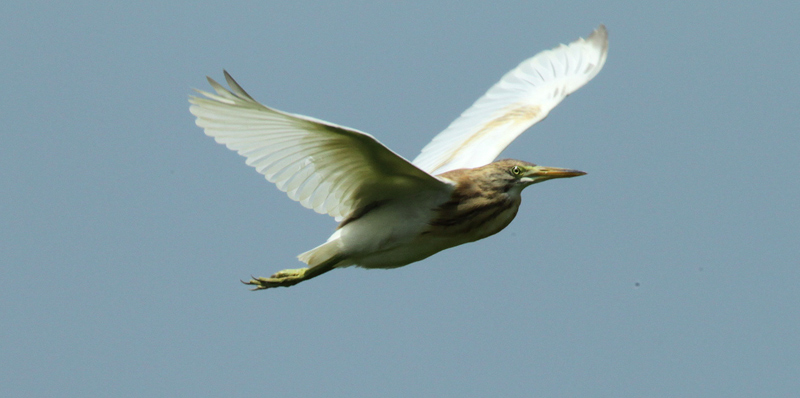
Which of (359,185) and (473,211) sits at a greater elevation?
(359,185)

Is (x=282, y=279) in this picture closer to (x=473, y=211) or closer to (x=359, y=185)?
(x=359, y=185)

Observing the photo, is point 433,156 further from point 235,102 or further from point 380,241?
point 235,102

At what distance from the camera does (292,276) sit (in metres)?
7.71

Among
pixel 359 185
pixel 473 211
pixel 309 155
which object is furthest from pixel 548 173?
pixel 309 155

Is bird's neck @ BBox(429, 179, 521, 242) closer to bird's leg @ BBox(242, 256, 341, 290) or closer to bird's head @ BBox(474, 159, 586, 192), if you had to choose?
bird's head @ BBox(474, 159, 586, 192)

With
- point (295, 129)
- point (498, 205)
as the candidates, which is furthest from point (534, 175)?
point (295, 129)

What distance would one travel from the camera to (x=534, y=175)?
7801 millimetres

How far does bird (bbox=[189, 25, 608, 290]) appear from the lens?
6699 millimetres

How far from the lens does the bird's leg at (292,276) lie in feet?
25.1

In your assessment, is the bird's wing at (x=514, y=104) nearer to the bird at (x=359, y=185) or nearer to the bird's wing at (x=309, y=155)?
the bird at (x=359, y=185)

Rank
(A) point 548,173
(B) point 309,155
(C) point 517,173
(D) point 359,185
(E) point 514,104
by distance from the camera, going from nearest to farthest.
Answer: (B) point 309,155
(D) point 359,185
(C) point 517,173
(A) point 548,173
(E) point 514,104

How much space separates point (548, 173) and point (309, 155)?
83.2 inches

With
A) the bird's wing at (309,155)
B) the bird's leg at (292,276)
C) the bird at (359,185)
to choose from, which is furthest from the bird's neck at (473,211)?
the bird's leg at (292,276)

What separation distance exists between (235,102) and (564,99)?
4.35 meters
